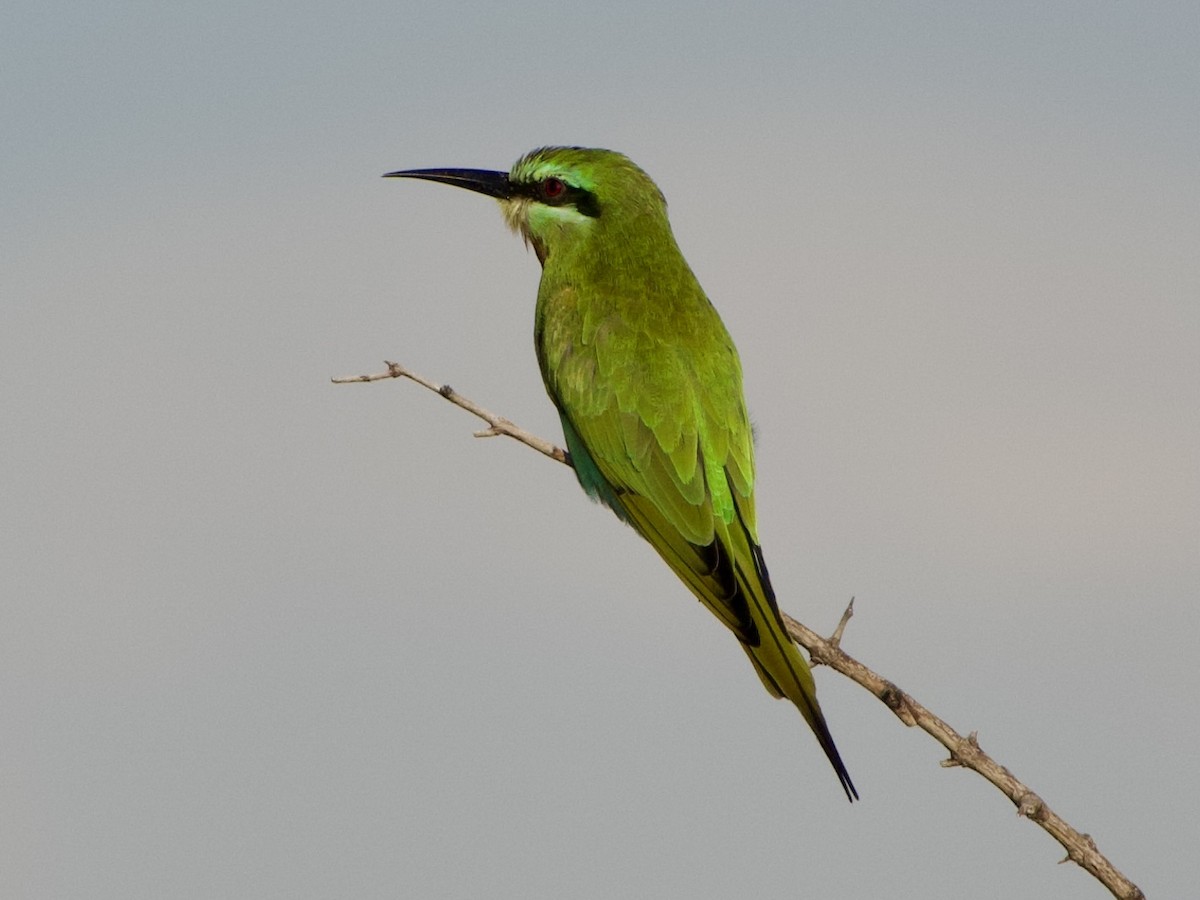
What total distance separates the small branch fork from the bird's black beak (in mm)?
1508

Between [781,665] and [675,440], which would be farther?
[675,440]

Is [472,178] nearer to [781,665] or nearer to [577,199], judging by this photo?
[577,199]

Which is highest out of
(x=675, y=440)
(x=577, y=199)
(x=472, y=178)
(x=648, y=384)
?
(x=472, y=178)

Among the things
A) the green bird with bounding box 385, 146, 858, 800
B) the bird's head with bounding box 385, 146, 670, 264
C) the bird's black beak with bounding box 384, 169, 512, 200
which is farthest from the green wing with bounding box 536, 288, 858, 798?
the bird's black beak with bounding box 384, 169, 512, 200

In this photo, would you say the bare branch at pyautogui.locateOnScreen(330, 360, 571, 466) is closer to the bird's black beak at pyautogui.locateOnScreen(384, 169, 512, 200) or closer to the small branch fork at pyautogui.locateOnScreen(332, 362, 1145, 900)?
the small branch fork at pyautogui.locateOnScreen(332, 362, 1145, 900)

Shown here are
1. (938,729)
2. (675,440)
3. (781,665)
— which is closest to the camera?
(938,729)

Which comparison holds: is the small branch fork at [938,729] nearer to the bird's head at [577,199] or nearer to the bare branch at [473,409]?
the bare branch at [473,409]

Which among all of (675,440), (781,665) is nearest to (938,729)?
(781,665)

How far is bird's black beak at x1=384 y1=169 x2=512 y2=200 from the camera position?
535cm

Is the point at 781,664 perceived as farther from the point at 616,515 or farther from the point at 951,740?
the point at 616,515

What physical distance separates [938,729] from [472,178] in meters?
2.90

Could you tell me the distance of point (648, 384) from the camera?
443 centimetres

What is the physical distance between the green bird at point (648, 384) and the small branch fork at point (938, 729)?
0.09 metres

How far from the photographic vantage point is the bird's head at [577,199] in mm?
5012
